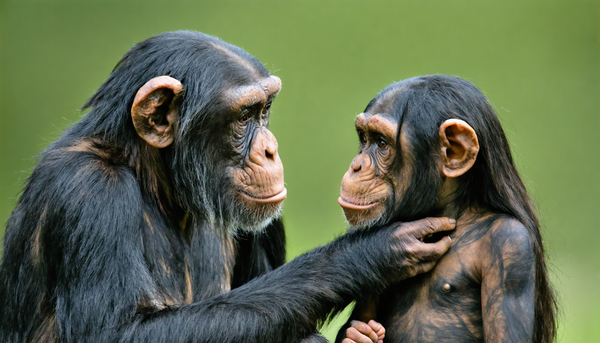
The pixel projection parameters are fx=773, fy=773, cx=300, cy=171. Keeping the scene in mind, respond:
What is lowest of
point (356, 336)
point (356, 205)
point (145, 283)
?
point (356, 336)

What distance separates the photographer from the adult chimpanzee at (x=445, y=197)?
3.41 metres

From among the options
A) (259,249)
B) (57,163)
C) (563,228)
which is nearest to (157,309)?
(57,163)

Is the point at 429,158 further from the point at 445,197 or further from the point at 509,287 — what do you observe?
the point at 509,287

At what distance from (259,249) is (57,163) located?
1.44 metres

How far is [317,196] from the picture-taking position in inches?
352

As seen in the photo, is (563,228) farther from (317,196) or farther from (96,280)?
(96,280)

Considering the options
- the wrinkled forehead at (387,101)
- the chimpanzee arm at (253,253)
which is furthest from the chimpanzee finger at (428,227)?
the chimpanzee arm at (253,253)

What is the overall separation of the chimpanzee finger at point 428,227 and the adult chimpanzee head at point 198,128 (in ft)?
2.25

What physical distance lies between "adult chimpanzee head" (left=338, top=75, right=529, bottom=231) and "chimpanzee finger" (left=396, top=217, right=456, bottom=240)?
0.07 m

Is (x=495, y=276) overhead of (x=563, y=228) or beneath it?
overhead

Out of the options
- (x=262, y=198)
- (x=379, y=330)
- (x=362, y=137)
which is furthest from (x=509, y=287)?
(x=262, y=198)

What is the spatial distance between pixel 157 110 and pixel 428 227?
139cm

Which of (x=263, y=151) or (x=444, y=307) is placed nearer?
(x=444, y=307)

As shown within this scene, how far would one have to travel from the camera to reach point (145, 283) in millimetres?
3484
